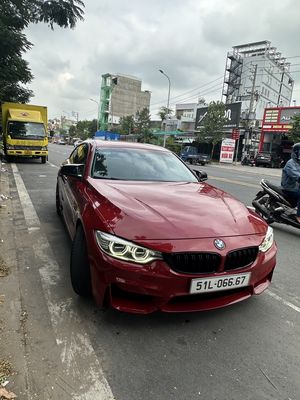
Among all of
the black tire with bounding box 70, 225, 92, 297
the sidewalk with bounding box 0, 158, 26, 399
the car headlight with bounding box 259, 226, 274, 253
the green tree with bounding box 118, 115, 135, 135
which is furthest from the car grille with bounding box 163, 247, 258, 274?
the green tree with bounding box 118, 115, 135, 135

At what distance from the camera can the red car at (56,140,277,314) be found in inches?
106

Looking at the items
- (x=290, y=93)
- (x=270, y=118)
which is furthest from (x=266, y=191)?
(x=290, y=93)

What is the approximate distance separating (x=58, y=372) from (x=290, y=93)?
103m

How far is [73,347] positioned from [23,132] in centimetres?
1680

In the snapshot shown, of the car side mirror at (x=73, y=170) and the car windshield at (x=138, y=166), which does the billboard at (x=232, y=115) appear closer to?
the car windshield at (x=138, y=166)

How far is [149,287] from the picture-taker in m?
2.68

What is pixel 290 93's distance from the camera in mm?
93250

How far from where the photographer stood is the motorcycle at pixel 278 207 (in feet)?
21.5

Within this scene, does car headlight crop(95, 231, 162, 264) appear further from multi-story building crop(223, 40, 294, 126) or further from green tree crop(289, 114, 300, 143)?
multi-story building crop(223, 40, 294, 126)

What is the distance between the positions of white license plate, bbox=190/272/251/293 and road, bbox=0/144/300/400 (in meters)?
0.45

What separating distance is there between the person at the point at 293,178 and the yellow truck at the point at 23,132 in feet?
46.9

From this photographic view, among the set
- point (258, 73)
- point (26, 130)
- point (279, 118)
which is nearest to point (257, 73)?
point (258, 73)

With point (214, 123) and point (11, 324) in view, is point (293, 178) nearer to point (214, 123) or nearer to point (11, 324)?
point (11, 324)

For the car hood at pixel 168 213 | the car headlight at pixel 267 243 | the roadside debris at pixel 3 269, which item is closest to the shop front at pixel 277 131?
the car hood at pixel 168 213
